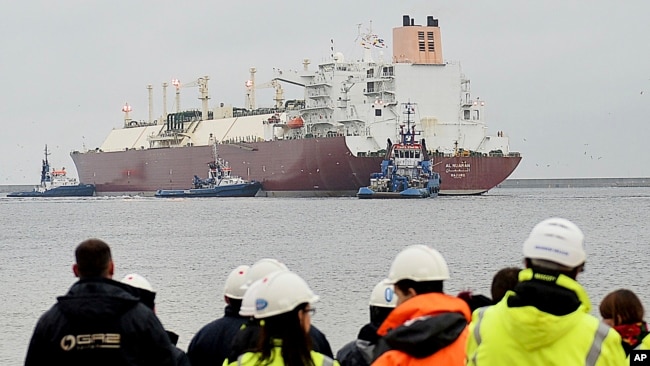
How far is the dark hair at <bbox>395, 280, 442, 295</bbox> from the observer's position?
164 inches

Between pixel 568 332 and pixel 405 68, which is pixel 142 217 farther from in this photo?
pixel 568 332

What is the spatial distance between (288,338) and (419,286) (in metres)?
0.50

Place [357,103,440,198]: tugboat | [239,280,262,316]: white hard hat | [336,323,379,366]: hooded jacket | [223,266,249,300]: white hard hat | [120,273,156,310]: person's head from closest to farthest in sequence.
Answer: [239,280,262,316]: white hard hat, [336,323,379,366]: hooded jacket, [223,266,249,300]: white hard hat, [120,273,156,310]: person's head, [357,103,440,198]: tugboat

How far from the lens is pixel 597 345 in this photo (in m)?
3.84

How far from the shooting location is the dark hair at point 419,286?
13.7 feet

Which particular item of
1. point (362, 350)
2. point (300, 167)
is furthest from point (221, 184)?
point (362, 350)

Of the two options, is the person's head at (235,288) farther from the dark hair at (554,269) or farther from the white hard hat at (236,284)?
the dark hair at (554,269)

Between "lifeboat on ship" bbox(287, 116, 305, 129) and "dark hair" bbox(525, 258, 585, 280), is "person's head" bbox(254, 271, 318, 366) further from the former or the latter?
"lifeboat on ship" bbox(287, 116, 305, 129)

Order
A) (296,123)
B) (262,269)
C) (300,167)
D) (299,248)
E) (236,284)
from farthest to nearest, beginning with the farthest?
(296,123) → (300,167) → (299,248) → (236,284) → (262,269)

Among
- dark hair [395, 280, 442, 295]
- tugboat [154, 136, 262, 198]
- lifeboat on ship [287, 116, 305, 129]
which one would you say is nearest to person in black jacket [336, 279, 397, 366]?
dark hair [395, 280, 442, 295]

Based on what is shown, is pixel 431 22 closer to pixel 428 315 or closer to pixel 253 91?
pixel 253 91

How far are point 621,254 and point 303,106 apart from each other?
4395 cm

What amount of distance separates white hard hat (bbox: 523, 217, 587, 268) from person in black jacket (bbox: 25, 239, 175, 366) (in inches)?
63.5

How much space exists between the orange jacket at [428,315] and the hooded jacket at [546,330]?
7cm
